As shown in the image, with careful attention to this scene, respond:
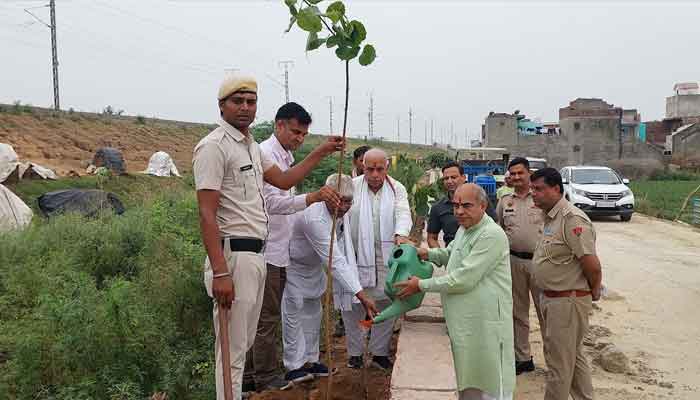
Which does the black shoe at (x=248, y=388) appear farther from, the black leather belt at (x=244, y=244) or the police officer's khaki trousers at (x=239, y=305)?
the black leather belt at (x=244, y=244)

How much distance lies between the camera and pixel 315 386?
13.5 feet

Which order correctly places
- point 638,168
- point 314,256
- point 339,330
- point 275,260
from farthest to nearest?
point 638,168
point 339,330
point 314,256
point 275,260

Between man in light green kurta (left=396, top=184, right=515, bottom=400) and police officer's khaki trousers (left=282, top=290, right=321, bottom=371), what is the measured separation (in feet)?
4.37

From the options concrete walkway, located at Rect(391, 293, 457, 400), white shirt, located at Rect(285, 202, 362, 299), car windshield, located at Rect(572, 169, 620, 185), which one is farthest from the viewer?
car windshield, located at Rect(572, 169, 620, 185)

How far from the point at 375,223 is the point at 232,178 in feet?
5.56

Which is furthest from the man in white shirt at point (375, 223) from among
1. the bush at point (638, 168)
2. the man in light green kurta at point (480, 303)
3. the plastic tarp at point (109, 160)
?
the bush at point (638, 168)

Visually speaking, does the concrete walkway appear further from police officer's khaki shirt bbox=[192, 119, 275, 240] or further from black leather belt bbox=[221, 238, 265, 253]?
police officer's khaki shirt bbox=[192, 119, 275, 240]

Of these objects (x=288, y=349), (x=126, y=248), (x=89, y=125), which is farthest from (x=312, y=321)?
(x=89, y=125)

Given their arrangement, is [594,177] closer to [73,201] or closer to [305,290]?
[73,201]

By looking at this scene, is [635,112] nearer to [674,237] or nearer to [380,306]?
[674,237]

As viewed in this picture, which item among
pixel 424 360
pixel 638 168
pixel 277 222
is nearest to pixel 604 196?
pixel 424 360

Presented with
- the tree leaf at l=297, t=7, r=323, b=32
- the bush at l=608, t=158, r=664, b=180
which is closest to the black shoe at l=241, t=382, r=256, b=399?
the tree leaf at l=297, t=7, r=323, b=32

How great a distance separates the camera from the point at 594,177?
16656 millimetres

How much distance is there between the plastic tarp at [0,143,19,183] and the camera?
42.4 feet
